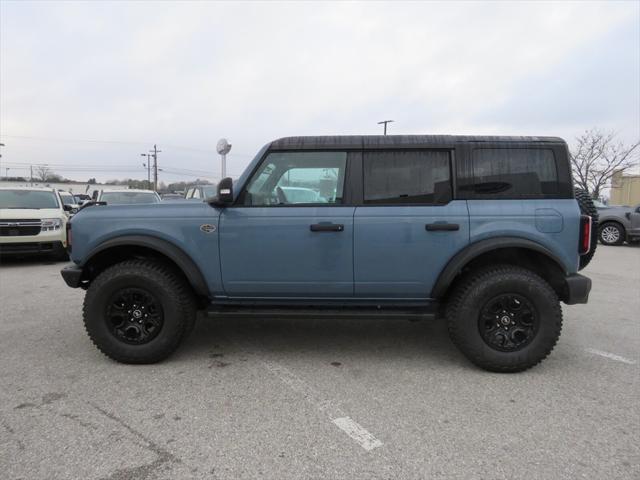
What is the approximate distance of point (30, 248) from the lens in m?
8.74

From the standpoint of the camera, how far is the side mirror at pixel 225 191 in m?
3.50

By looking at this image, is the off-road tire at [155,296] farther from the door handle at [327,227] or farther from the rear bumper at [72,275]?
the door handle at [327,227]

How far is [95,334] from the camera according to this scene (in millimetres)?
3654

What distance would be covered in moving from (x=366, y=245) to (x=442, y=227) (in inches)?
24.2

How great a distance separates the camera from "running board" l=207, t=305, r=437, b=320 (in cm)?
359

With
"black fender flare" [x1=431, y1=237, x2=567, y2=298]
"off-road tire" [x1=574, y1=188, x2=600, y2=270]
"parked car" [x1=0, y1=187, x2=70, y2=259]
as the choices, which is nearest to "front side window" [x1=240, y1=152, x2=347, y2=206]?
"black fender flare" [x1=431, y1=237, x2=567, y2=298]

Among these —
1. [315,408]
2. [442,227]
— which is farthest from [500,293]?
[315,408]

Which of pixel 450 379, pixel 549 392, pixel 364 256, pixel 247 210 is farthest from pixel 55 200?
pixel 549 392

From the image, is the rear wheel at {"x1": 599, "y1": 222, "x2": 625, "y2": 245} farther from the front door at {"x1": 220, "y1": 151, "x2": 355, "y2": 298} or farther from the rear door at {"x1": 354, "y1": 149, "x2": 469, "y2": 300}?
the front door at {"x1": 220, "y1": 151, "x2": 355, "y2": 298}

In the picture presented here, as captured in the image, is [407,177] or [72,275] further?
[72,275]

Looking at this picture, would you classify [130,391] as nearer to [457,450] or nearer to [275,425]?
[275,425]

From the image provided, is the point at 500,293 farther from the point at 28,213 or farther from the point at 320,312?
the point at 28,213

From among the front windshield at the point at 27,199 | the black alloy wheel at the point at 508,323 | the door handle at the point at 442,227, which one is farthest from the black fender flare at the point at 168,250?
the front windshield at the point at 27,199

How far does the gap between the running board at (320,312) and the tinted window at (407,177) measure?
0.91m
